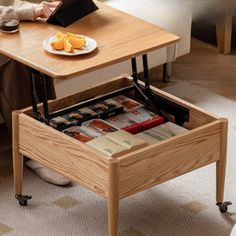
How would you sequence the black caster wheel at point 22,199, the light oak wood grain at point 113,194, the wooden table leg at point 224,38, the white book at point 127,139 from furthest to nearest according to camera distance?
1. the wooden table leg at point 224,38
2. the black caster wheel at point 22,199
3. the white book at point 127,139
4. the light oak wood grain at point 113,194

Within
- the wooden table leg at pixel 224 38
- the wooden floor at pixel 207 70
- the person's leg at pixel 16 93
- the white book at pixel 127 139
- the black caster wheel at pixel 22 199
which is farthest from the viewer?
the wooden table leg at pixel 224 38

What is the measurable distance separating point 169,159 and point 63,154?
282 mm

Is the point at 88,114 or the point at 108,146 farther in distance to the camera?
the point at 88,114

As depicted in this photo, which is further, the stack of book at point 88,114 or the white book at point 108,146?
the stack of book at point 88,114

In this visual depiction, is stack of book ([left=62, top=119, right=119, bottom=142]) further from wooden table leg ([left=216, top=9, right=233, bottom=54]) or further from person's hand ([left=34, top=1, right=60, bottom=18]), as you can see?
wooden table leg ([left=216, top=9, right=233, bottom=54])

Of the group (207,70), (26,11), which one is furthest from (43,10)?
(207,70)

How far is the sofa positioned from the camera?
7.97 ft

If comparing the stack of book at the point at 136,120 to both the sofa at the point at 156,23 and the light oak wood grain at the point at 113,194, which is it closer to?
the light oak wood grain at the point at 113,194

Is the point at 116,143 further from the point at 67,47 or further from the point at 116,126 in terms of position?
the point at 67,47

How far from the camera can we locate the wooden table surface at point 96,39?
68.0 inches

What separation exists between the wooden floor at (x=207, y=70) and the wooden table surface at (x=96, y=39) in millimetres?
843

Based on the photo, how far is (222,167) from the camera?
1.91 metres

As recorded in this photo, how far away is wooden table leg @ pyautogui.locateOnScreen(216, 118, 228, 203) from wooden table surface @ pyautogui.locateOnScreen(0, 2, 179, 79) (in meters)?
0.29

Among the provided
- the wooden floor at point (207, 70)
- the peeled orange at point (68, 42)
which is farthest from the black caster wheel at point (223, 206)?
the wooden floor at point (207, 70)
